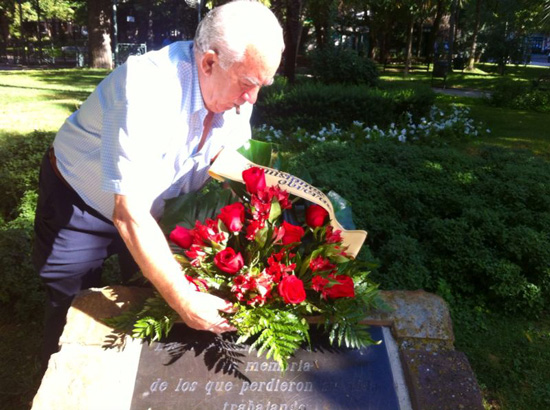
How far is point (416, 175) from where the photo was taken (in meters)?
4.45

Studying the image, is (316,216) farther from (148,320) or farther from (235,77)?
(148,320)

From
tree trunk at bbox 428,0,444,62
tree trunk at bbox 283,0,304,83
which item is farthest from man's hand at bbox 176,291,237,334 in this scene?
tree trunk at bbox 428,0,444,62

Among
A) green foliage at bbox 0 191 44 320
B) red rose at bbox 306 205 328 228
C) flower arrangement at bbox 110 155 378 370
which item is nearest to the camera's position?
flower arrangement at bbox 110 155 378 370

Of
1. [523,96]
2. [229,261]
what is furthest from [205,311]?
[523,96]

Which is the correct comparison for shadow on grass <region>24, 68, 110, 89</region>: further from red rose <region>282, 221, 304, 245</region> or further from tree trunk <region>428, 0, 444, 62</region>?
tree trunk <region>428, 0, 444, 62</region>

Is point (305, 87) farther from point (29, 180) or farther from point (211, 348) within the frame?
point (211, 348)

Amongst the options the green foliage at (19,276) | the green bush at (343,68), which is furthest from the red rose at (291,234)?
the green bush at (343,68)

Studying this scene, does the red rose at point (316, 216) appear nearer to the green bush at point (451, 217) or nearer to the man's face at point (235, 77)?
the man's face at point (235, 77)

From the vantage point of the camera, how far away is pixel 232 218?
1.78 metres

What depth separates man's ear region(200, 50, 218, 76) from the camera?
162 cm

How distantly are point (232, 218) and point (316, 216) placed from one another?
0.34 m

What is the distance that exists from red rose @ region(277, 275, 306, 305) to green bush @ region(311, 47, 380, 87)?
841 centimetres

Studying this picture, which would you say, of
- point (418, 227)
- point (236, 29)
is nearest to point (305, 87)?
point (418, 227)

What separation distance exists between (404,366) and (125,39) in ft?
108
